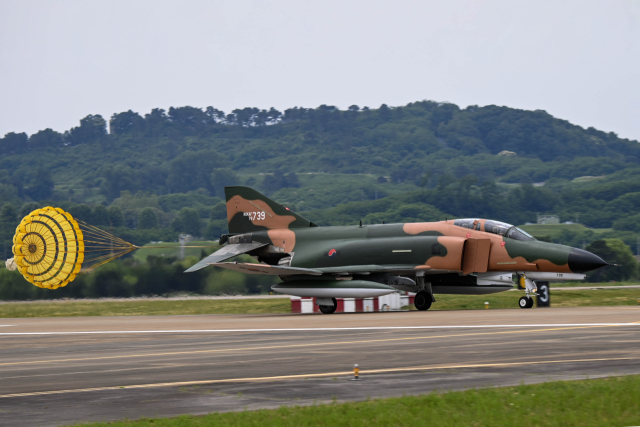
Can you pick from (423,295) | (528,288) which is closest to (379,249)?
(423,295)

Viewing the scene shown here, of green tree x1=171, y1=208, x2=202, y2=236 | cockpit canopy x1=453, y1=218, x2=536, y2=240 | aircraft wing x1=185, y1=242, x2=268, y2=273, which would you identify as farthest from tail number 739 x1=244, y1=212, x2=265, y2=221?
green tree x1=171, y1=208, x2=202, y2=236

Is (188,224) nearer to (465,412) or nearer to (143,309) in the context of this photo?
(143,309)

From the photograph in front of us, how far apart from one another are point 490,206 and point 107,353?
13355 centimetres

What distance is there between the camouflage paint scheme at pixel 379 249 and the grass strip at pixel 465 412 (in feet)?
50.7

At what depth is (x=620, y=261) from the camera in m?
Answer: 65.7

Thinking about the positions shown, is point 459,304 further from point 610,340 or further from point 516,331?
point 610,340

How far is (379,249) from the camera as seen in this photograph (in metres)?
24.2

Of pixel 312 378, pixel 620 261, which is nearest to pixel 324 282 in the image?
pixel 312 378

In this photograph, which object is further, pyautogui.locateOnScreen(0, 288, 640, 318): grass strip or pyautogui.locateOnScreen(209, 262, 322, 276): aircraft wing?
pyautogui.locateOnScreen(0, 288, 640, 318): grass strip

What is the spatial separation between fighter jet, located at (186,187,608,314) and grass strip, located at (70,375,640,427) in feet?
48.1

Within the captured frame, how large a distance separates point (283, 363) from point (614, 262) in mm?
59885

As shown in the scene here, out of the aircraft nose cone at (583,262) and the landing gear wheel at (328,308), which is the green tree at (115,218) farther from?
the aircraft nose cone at (583,262)

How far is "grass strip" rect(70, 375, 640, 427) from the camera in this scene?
6887 mm

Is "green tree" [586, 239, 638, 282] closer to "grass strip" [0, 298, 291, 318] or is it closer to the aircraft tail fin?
"grass strip" [0, 298, 291, 318]
